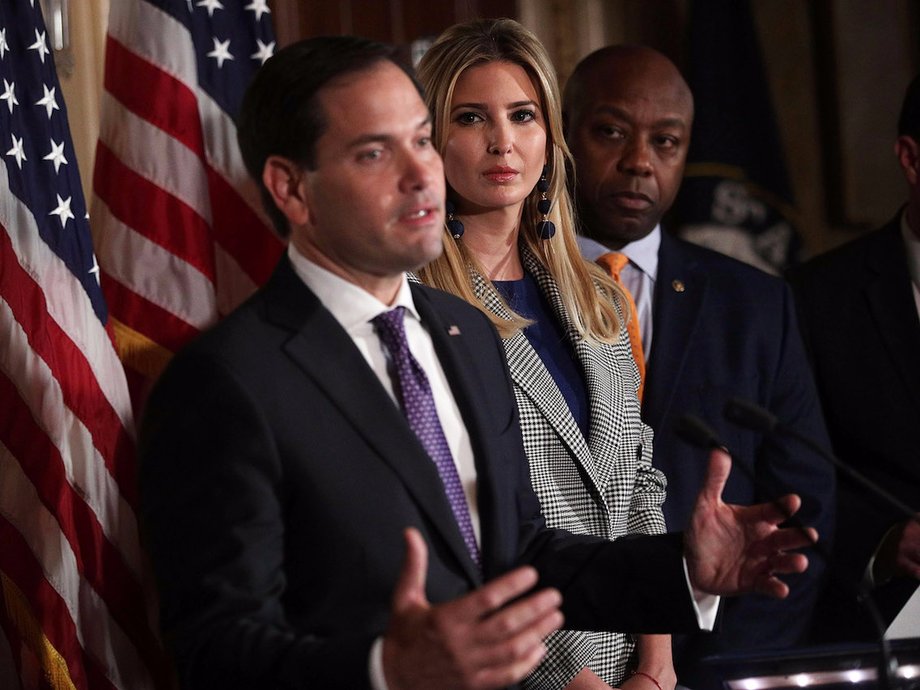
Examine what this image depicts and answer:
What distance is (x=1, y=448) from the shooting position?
2346 millimetres

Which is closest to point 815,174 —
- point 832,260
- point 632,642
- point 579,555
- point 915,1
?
point 915,1

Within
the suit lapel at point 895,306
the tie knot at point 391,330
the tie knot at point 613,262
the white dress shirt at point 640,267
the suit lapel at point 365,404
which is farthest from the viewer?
the suit lapel at point 895,306

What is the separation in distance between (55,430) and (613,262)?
117 cm

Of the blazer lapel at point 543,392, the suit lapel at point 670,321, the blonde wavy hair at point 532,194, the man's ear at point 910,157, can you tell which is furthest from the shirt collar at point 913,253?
the blazer lapel at point 543,392

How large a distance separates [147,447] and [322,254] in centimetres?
36

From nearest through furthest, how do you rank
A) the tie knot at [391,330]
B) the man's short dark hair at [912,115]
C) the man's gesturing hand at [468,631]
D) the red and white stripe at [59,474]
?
1. the man's gesturing hand at [468,631]
2. the tie knot at [391,330]
3. the red and white stripe at [59,474]
4. the man's short dark hair at [912,115]

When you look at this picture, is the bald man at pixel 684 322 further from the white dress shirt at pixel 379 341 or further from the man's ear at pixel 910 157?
the white dress shirt at pixel 379 341

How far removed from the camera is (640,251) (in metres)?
2.94

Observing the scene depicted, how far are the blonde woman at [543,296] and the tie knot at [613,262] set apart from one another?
9.0 inches

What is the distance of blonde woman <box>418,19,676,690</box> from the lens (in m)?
2.23

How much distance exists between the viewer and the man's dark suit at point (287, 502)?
1523 millimetres

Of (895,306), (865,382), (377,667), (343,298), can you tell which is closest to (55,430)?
(343,298)

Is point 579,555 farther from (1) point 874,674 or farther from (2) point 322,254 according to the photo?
(2) point 322,254

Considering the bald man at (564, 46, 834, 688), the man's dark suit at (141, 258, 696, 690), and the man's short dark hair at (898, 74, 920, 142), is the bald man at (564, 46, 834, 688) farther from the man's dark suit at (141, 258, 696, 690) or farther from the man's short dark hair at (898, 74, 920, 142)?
the man's dark suit at (141, 258, 696, 690)
